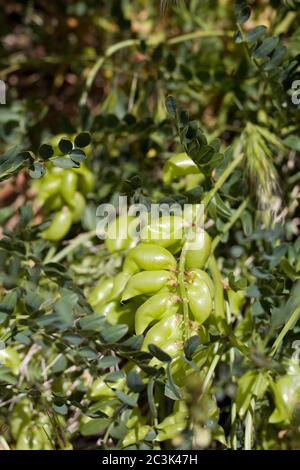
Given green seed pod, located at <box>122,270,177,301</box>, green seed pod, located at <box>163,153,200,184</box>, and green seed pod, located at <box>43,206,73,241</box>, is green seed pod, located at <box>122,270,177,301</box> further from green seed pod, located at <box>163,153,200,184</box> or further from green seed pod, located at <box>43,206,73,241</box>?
green seed pod, located at <box>43,206,73,241</box>

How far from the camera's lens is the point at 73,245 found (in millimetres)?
1120

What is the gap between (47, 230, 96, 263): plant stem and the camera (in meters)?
1.10

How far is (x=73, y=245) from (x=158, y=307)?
0.34 m

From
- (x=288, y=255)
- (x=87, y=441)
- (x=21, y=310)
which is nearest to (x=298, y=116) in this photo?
(x=288, y=255)

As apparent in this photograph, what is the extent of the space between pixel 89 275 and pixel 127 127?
0.28 metres

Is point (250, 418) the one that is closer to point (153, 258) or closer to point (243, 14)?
point (153, 258)

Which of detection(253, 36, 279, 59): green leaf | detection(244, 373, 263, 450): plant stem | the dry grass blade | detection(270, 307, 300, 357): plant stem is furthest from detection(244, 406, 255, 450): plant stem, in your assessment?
detection(253, 36, 279, 59): green leaf

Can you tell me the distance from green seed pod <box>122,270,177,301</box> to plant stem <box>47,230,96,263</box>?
0.85 feet

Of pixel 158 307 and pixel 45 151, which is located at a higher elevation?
pixel 45 151

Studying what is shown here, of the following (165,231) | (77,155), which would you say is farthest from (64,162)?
(165,231)

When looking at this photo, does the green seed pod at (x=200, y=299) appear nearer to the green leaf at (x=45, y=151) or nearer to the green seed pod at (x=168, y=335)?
the green seed pod at (x=168, y=335)

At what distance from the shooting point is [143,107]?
1.26 m

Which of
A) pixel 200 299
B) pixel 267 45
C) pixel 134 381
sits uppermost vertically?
pixel 267 45
